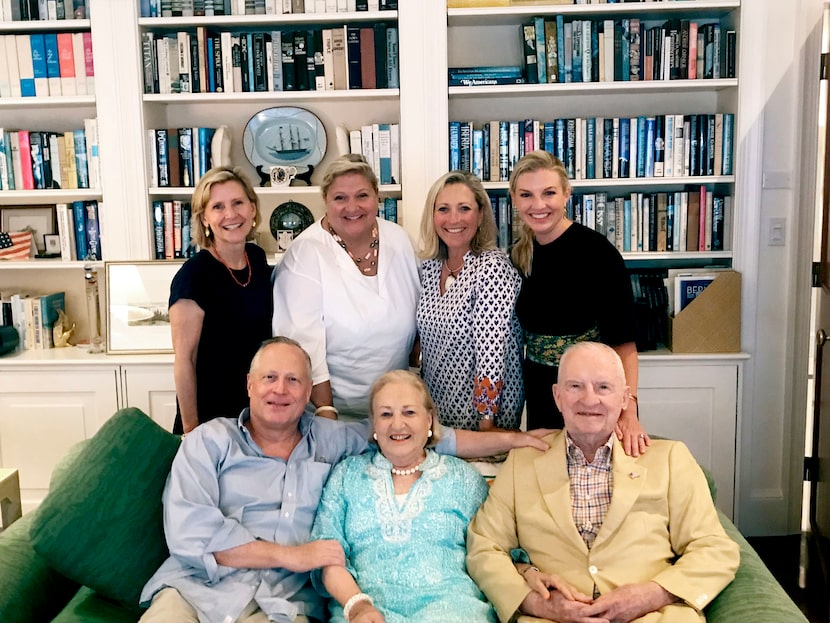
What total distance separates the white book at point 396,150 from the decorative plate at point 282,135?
38 centimetres

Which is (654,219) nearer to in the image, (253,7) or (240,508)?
(253,7)

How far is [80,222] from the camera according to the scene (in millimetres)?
3729

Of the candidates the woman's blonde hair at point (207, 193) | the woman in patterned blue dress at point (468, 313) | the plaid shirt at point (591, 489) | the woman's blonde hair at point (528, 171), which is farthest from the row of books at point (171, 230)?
the plaid shirt at point (591, 489)

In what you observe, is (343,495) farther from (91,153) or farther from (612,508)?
(91,153)

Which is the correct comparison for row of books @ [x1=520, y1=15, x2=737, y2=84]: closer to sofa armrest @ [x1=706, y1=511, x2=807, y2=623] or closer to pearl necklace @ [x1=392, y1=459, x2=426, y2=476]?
pearl necklace @ [x1=392, y1=459, x2=426, y2=476]

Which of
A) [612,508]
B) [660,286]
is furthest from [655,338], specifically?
[612,508]

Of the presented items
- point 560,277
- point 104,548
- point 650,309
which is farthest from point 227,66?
point 104,548

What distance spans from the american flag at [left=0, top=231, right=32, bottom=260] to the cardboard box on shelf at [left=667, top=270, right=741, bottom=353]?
291 cm

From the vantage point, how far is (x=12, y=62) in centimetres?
364

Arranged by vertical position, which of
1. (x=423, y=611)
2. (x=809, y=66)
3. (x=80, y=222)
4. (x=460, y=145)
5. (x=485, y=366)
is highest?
(x=809, y=66)

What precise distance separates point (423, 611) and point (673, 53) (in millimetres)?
2579

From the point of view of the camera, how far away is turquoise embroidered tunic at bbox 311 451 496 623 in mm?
2006

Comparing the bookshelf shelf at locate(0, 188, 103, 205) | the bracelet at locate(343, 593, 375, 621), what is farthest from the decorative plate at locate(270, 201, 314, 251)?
the bracelet at locate(343, 593, 375, 621)

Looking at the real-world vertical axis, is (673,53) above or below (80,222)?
above
